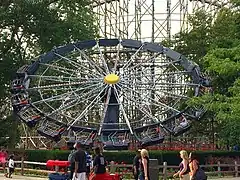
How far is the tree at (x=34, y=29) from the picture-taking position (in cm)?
3306

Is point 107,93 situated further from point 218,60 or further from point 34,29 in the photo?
point 218,60

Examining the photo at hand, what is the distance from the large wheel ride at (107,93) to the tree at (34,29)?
1.72m

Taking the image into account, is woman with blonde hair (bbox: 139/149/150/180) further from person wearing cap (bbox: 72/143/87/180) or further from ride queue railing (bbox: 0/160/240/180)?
ride queue railing (bbox: 0/160/240/180)

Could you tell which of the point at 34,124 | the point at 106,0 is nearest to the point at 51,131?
the point at 34,124

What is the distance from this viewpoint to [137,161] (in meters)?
14.1

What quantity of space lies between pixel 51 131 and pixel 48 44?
7.88 m

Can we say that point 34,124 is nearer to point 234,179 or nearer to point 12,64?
point 12,64

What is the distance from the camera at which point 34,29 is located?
3344 centimetres

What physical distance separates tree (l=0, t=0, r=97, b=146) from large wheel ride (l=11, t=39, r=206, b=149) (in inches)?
67.8

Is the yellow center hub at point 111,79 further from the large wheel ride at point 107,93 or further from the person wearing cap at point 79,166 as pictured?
the person wearing cap at point 79,166

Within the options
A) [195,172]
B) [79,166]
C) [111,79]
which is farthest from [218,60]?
[111,79]

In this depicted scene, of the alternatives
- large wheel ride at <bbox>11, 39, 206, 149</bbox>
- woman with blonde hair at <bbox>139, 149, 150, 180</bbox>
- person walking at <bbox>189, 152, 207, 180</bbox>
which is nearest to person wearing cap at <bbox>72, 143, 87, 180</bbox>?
woman with blonde hair at <bbox>139, 149, 150, 180</bbox>

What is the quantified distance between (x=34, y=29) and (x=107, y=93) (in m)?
7.20

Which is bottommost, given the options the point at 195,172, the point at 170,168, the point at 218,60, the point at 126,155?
the point at 170,168
